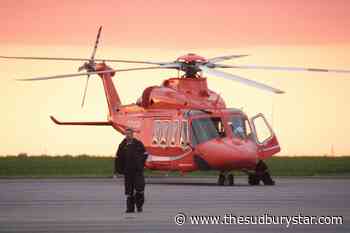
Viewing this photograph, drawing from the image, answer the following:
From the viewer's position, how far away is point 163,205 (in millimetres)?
34656

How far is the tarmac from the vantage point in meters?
27.9

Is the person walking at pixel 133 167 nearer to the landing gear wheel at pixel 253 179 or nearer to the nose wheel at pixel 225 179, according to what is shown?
Answer: the nose wheel at pixel 225 179

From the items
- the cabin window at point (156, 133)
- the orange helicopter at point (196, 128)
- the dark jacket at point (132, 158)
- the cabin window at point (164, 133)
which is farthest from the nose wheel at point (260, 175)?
the dark jacket at point (132, 158)

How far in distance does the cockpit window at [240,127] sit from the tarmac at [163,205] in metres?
1.86

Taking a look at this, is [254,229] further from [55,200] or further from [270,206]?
[55,200]

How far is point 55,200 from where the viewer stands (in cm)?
3662

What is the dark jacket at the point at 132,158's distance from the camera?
32562 millimetres

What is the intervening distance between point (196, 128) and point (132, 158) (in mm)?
15835

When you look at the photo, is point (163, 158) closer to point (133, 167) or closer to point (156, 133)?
point (156, 133)

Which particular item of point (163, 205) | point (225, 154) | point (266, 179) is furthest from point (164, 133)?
point (163, 205)

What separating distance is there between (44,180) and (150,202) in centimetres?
1539

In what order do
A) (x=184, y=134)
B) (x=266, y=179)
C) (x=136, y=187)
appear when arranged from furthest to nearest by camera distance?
(x=184, y=134), (x=266, y=179), (x=136, y=187)

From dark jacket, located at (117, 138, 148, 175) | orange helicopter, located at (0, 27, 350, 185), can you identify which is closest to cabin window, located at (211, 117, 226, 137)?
orange helicopter, located at (0, 27, 350, 185)

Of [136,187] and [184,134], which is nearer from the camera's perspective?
[136,187]
